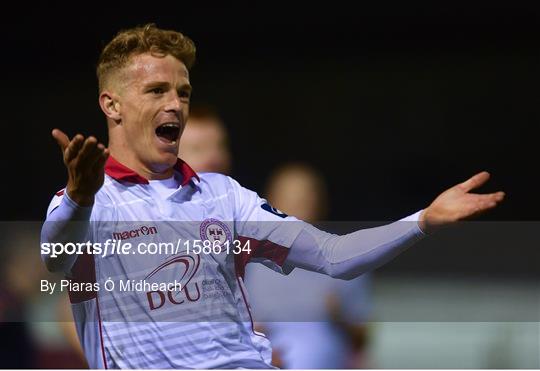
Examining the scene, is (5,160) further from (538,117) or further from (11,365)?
(538,117)

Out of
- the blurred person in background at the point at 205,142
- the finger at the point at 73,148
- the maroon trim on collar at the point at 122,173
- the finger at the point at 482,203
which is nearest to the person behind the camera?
the finger at the point at 73,148

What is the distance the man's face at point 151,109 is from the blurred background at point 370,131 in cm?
8

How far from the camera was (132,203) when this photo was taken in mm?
3662

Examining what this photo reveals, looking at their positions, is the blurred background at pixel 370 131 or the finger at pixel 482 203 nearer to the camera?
the finger at pixel 482 203

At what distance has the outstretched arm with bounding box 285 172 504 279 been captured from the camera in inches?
140

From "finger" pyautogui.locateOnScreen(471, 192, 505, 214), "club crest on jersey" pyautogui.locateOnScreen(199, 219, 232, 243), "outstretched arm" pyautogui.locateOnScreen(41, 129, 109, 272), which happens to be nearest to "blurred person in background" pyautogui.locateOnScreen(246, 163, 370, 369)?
"club crest on jersey" pyautogui.locateOnScreen(199, 219, 232, 243)

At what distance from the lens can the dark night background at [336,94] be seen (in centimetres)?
374

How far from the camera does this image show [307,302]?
3.78 metres

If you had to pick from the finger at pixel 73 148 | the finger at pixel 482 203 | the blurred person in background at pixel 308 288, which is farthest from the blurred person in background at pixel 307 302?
the finger at pixel 73 148

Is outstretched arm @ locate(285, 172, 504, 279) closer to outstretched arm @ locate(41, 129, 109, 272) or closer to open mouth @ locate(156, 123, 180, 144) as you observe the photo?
open mouth @ locate(156, 123, 180, 144)

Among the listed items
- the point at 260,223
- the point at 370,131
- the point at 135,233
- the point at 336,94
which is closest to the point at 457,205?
the point at 370,131

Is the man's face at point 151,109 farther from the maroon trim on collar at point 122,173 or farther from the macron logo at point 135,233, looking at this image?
the macron logo at point 135,233

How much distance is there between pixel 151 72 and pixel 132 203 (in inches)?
17.6

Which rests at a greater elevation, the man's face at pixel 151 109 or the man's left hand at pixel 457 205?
the man's face at pixel 151 109
